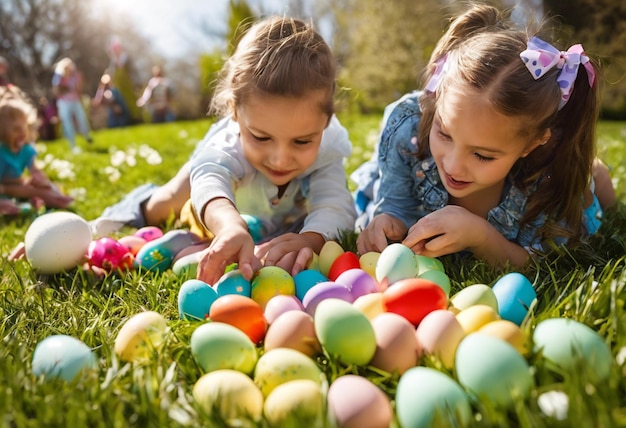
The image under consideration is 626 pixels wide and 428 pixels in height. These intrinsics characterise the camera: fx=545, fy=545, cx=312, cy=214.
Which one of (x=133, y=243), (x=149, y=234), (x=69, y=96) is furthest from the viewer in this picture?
(x=69, y=96)

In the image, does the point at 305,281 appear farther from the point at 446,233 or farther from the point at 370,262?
the point at 446,233

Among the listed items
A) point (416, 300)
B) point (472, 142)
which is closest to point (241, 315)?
point (416, 300)

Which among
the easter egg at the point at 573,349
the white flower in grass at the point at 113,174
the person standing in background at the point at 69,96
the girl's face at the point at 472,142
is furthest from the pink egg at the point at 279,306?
the person standing in background at the point at 69,96

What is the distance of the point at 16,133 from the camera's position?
405cm

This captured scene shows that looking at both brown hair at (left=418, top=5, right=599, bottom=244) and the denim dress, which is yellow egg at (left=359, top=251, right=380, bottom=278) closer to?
the denim dress

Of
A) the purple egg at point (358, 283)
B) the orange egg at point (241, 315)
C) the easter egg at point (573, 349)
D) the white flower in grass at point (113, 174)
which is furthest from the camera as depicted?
the white flower in grass at point (113, 174)

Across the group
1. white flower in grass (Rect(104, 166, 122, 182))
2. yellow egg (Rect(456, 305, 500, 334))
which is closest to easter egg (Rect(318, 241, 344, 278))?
yellow egg (Rect(456, 305, 500, 334))

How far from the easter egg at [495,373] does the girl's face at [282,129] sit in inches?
47.6

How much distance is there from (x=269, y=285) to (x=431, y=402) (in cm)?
82

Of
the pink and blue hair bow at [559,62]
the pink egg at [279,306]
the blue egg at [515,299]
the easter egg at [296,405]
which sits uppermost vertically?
the pink and blue hair bow at [559,62]

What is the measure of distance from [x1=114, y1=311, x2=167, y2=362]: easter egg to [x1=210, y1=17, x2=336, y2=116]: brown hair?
1030mm

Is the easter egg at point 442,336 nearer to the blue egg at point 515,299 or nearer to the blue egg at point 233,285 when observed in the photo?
the blue egg at point 515,299

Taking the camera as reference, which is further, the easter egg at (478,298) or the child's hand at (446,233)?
the child's hand at (446,233)

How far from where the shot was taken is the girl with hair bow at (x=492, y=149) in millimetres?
1881
